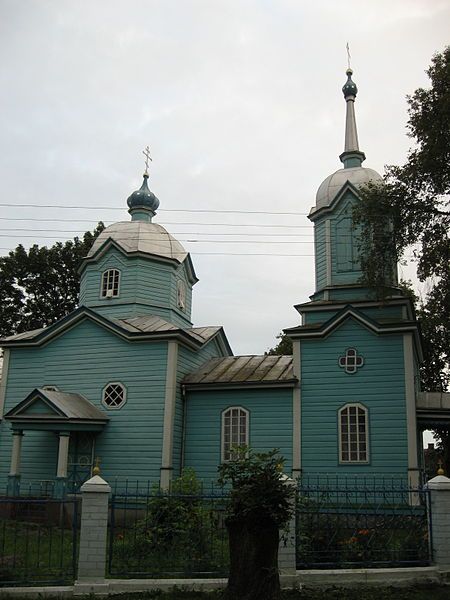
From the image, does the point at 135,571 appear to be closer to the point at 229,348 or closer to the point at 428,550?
the point at 428,550

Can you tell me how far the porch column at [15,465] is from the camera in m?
14.7

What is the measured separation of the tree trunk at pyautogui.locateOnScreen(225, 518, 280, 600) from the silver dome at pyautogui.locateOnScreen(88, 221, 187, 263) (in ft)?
41.1

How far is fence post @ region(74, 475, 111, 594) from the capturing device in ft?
23.8

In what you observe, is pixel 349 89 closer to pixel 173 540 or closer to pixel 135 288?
pixel 135 288

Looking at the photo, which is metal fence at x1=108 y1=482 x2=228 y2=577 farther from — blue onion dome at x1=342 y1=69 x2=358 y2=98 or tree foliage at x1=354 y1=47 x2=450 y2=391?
blue onion dome at x1=342 y1=69 x2=358 y2=98

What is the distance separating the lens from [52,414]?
14.6 meters

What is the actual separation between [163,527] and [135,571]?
99cm

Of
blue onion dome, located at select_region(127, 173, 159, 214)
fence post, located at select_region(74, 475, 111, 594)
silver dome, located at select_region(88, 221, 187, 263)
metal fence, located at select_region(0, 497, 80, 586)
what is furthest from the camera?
blue onion dome, located at select_region(127, 173, 159, 214)

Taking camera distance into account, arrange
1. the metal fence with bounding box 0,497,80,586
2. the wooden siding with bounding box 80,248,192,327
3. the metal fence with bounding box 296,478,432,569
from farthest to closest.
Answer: the wooden siding with bounding box 80,248,192,327, the metal fence with bounding box 296,478,432,569, the metal fence with bounding box 0,497,80,586

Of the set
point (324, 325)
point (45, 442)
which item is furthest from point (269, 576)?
point (45, 442)

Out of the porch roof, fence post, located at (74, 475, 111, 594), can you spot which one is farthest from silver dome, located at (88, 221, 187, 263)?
fence post, located at (74, 475, 111, 594)

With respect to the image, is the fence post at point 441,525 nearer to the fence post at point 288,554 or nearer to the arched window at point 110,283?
the fence post at point 288,554

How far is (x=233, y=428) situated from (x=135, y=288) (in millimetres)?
5369

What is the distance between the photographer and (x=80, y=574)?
733 cm
